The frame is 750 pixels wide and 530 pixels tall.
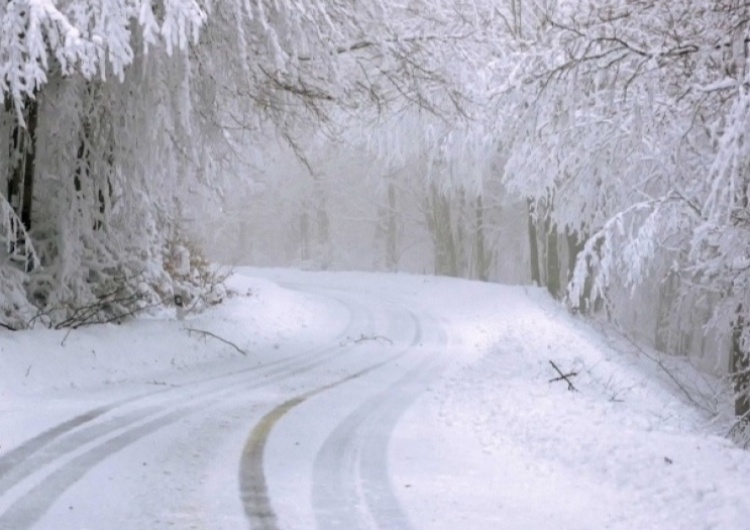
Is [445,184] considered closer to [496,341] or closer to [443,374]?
[496,341]

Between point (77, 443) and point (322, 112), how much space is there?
24.4ft

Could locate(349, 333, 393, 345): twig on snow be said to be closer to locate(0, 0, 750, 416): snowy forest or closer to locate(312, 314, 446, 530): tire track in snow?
locate(0, 0, 750, 416): snowy forest

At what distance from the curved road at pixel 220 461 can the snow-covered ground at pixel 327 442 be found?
0.02 meters

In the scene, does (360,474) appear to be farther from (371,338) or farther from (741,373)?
(371,338)

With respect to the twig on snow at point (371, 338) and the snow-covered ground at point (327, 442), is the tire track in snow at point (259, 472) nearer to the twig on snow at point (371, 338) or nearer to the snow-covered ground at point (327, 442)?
the snow-covered ground at point (327, 442)

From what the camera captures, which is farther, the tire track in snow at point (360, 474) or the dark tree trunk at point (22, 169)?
the dark tree trunk at point (22, 169)

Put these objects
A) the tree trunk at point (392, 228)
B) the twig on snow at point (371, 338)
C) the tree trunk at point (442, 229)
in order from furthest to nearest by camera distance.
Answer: the tree trunk at point (392, 228) < the tree trunk at point (442, 229) < the twig on snow at point (371, 338)

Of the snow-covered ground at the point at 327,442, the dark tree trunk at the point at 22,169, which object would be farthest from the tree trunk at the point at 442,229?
the dark tree trunk at the point at 22,169

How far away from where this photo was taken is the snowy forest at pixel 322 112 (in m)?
7.73

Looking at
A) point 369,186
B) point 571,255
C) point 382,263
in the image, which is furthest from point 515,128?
point 382,263

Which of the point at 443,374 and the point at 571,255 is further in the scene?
the point at 571,255

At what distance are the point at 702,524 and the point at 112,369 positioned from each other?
7.63 meters

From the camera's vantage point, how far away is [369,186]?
4531 centimetres

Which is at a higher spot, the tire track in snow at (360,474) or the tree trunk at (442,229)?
the tree trunk at (442,229)
